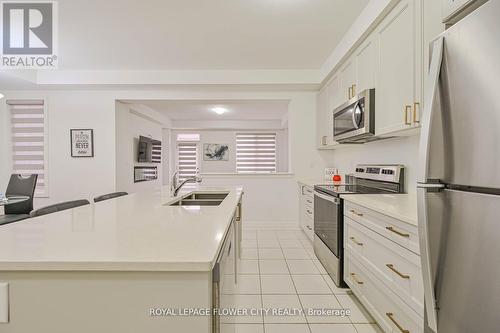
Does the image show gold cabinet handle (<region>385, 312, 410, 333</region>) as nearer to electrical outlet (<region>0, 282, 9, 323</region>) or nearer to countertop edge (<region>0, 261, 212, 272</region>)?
countertop edge (<region>0, 261, 212, 272</region>)

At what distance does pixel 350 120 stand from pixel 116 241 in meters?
2.47

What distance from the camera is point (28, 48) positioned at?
118 inches

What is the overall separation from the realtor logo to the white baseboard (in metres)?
3.62

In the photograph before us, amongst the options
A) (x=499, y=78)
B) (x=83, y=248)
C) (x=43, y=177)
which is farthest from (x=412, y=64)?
(x=43, y=177)

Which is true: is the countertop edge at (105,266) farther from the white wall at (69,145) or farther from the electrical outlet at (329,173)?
the white wall at (69,145)

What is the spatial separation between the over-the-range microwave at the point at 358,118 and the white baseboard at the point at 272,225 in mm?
1986

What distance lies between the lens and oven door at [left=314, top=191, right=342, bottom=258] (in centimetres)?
234

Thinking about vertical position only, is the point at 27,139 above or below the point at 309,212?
above

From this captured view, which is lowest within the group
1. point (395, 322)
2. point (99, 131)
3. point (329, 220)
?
point (395, 322)

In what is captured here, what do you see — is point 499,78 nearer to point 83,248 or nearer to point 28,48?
point 83,248

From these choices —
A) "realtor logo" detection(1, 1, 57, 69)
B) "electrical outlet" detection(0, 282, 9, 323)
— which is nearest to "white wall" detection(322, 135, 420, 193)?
"electrical outlet" detection(0, 282, 9, 323)

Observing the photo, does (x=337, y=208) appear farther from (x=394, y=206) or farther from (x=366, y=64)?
(x=366, y=64)

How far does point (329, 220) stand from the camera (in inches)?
101

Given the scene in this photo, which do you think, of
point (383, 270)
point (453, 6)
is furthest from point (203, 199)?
point (453, 6)
